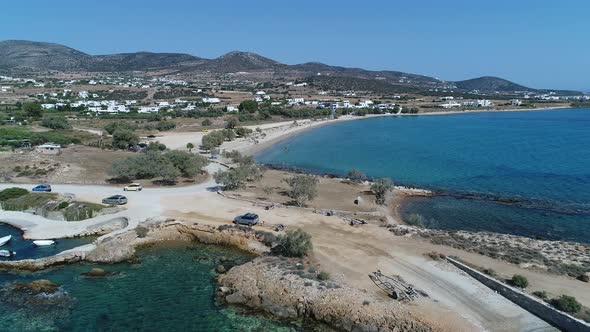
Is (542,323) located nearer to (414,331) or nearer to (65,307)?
(414,331)

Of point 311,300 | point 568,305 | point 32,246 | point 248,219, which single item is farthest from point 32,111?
point 568,305

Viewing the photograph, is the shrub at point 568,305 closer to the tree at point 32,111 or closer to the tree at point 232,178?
the tree at point 232,178

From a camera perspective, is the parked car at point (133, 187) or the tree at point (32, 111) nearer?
the parked car at point (133, 187)

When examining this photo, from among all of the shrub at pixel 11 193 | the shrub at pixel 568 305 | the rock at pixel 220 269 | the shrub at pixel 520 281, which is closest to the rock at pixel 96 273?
the rock at pixel 220 269

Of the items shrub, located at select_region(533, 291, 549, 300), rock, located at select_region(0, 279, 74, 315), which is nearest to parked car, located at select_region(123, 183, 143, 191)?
rock, located at select_region(0, 279, 74, 315)

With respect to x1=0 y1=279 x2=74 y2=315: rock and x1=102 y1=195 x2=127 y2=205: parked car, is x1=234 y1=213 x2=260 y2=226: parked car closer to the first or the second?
x1=102 y1=195 x2=127 y2=205: parked car

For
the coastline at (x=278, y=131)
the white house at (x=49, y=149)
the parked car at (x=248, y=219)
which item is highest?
the parked car at (x=248, y=219)

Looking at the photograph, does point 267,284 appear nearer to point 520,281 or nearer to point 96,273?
point 96,273
